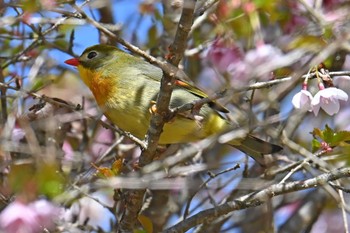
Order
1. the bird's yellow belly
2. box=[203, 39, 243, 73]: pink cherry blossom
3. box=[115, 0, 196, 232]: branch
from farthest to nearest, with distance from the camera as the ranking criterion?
box=[203, 39, 243, 73]: pink cherry blossom < the bird's yellow belly < box=[115, 0, 196, 232]: branch

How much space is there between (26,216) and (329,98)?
1.54 meters

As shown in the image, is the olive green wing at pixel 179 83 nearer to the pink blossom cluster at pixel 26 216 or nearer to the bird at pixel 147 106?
the bird at pixel 147 106

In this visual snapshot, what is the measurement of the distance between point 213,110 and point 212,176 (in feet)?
2.31

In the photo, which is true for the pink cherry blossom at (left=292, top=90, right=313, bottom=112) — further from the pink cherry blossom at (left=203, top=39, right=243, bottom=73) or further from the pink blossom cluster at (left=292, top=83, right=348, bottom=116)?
the pink cherry blossom at (left=203, top=39, right=243, bottom=73)

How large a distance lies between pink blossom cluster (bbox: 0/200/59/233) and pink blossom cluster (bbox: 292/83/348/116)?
4.24ft

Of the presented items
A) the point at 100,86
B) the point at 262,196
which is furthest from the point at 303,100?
the point at 100,86

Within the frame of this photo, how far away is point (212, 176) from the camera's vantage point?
421cm

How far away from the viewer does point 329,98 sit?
3643mm

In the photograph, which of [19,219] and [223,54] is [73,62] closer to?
[223,54]

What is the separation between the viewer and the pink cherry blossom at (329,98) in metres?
3.62

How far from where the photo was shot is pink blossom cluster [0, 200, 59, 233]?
121 inches

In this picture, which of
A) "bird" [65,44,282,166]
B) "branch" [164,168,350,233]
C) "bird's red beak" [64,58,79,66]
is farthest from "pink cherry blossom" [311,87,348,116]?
"bird's red beak" [64,58,79,66]

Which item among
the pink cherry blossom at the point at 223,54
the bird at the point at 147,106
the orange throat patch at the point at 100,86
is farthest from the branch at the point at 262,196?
the pink cherry blossom at the point at 223,54

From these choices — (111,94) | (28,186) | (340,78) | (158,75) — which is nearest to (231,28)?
(158,75)
